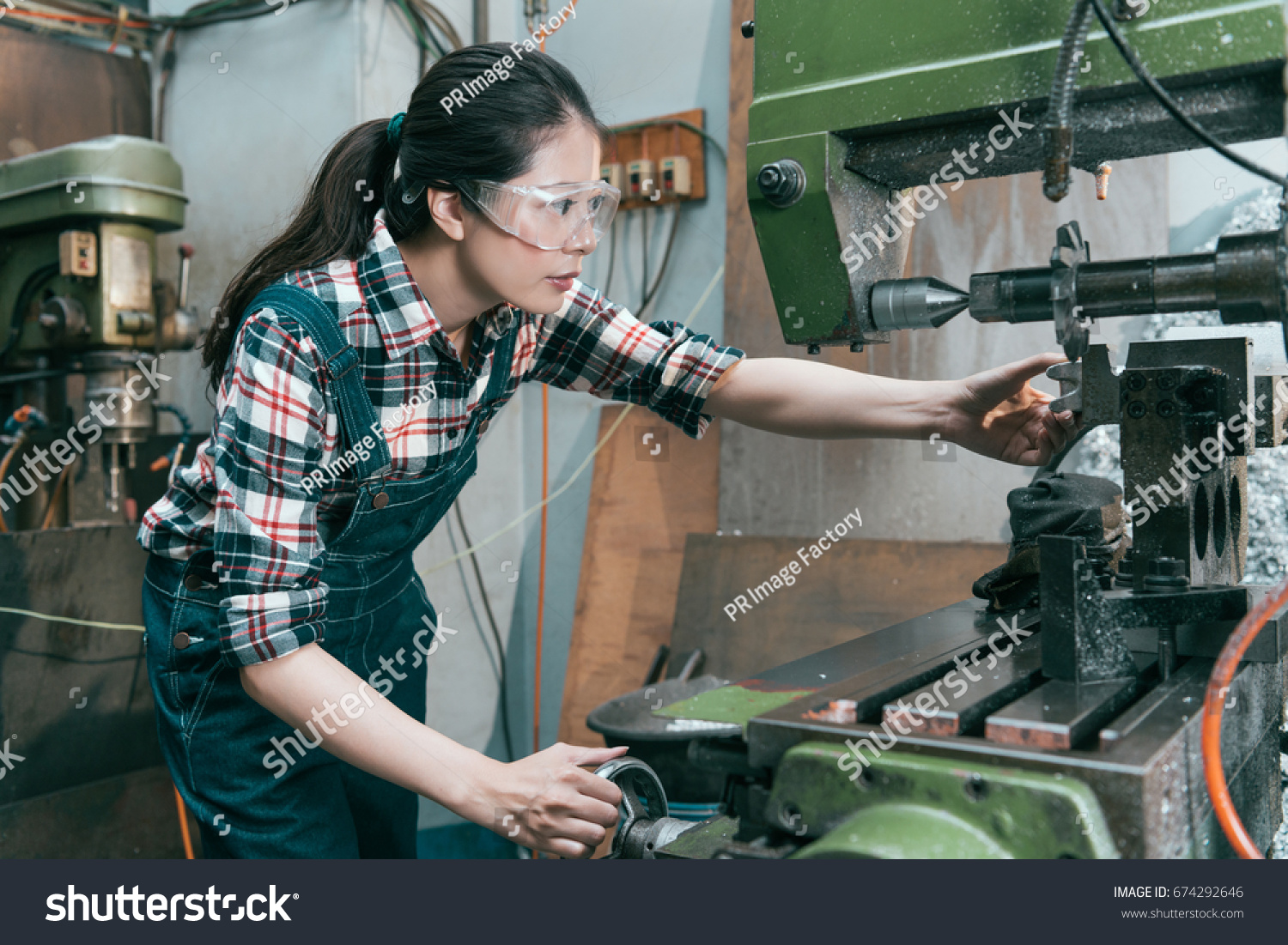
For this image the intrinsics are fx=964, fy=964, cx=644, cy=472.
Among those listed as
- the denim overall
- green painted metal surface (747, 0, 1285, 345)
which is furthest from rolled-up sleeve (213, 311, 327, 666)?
green painted metal surface (747, 0, 1285, 345)

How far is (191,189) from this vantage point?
7.95 feet

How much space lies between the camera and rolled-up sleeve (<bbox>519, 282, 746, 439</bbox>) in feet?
4.10

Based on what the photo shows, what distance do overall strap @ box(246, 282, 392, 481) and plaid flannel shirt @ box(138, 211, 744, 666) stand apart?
1cm

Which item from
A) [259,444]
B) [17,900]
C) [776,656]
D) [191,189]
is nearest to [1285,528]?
[776,656]

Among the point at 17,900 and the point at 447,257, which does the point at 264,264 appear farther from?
the point at 17,900

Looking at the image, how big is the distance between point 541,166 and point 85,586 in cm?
141

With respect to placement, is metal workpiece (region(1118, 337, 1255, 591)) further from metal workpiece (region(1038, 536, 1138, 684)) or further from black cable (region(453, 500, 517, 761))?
black cable (region(453, 500, 517, 761))

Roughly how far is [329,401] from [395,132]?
14.4 inches

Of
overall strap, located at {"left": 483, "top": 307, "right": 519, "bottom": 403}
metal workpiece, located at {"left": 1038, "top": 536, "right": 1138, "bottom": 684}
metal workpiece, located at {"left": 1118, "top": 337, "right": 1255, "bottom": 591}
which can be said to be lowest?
metal workpiece, located at {"left": 1038, "top": 536, "right": 1138, "bottom": 684}

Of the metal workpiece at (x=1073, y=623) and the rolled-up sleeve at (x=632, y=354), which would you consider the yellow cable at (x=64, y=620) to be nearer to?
the rolled-up sleeve at (x=632, y=354)

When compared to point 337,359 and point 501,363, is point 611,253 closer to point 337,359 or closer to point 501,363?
point 501,363


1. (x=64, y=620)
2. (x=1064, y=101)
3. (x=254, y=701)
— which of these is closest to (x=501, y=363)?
(x=254, y=701)

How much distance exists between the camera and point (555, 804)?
82 cm

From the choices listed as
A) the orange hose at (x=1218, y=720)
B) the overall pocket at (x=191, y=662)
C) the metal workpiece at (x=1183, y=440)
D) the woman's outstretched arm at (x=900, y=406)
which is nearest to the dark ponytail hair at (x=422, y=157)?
the overall pocket at (x=191, y=662)
